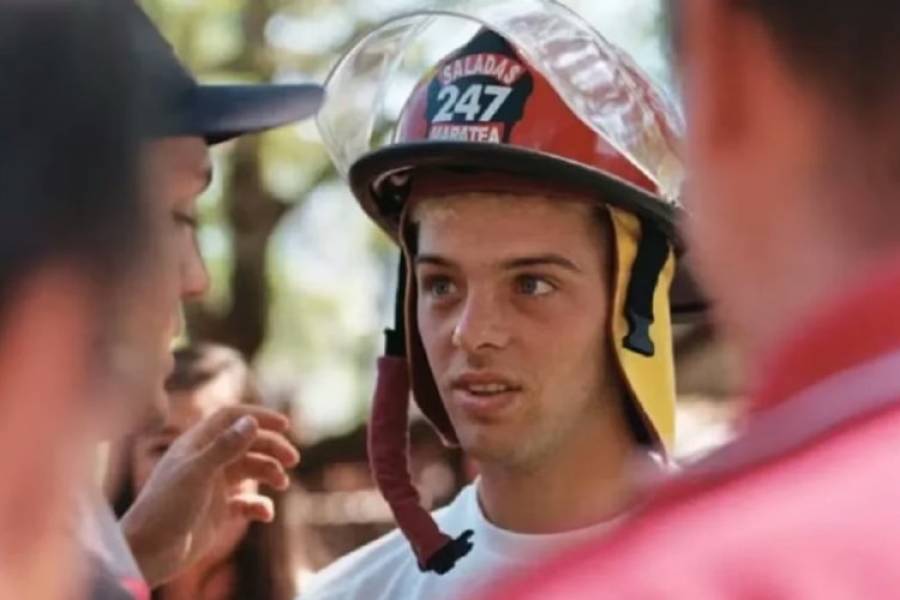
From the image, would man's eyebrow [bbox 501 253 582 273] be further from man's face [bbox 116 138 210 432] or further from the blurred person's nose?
man's face [bbox 116 138 210 432]

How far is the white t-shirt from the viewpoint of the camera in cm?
298

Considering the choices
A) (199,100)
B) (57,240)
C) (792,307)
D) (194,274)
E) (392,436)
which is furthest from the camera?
(392,436)

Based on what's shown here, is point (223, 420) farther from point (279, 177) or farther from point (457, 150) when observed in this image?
point (279, 177)

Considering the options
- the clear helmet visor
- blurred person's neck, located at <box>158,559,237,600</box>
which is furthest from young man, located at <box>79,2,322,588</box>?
blurred person's neck, located at <box>158,559,237,600</box>

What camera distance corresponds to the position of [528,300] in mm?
3049

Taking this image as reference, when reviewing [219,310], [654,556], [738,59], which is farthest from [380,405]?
[219,310]

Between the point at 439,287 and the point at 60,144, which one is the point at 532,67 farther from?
the point at 60,144

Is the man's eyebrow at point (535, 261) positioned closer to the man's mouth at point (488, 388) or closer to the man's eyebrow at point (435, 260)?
the man's eyebrow at point (435, 260)

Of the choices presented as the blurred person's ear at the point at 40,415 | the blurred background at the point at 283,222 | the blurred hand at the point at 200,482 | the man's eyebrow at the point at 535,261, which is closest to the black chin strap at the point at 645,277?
the man's eyebrow at the point at 535,261

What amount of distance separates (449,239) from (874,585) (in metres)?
2.15

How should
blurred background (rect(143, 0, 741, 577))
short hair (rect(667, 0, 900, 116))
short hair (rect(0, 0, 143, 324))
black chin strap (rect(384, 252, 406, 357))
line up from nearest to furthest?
short hair (rect(667, 0, 900, 116)), short hair (rect(0, 0, 143, 324)), black chin strap (rect(384, 252, 406, 357)), blurred background (rect(143, 0, 741, 577))

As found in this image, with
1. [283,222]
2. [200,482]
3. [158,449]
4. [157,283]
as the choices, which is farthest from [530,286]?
[283,222]

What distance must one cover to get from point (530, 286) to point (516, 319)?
6 centimetres

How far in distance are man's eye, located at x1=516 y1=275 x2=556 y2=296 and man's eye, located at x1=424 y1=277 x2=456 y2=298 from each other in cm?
10
